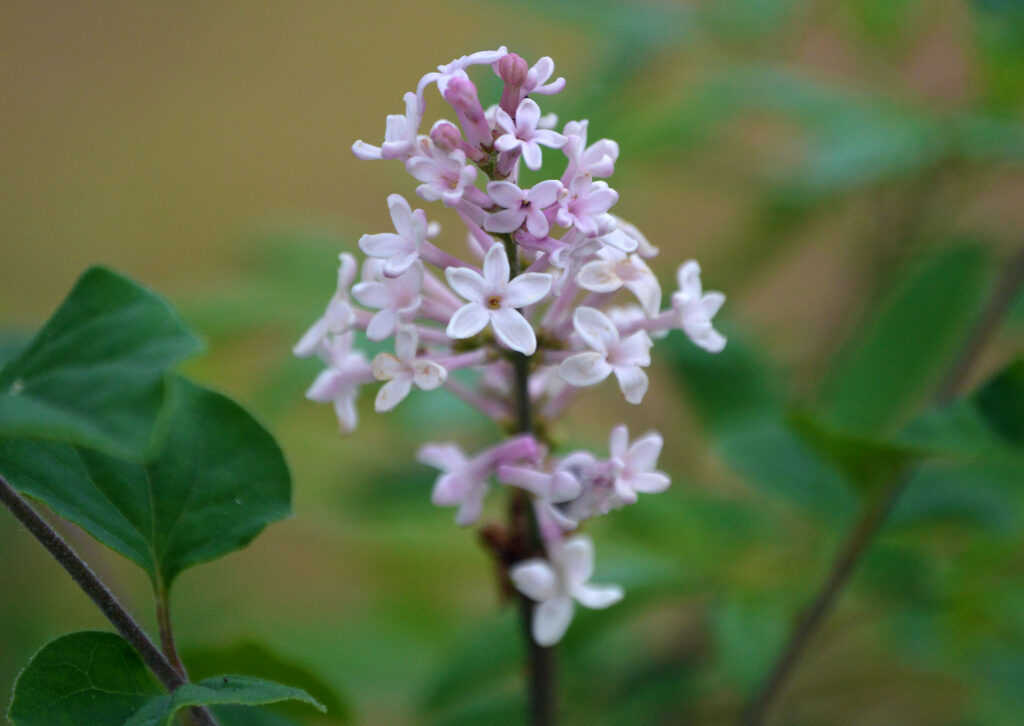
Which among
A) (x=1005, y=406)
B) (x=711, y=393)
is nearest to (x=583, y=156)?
(x=1005, y=406)

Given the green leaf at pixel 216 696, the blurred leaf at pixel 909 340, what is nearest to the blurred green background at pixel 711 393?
the blurred leaf at pixel 909 340

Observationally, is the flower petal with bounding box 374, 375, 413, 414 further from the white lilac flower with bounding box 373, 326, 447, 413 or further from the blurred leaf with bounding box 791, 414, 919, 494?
the blurred leaf with bounding box 791, 414, 919, 494

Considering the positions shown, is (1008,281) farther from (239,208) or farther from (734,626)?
(239,208)

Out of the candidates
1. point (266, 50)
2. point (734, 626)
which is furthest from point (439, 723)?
point (266, 50)

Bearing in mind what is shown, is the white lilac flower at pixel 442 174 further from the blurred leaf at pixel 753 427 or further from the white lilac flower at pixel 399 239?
the blurred leaf at pixel 753 427

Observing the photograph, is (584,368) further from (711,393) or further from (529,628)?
(711,393)

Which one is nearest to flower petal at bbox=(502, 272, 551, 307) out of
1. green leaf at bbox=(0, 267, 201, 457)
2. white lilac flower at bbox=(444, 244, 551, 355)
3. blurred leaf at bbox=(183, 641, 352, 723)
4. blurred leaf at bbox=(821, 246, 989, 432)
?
white lilac flower at bbox=(444, 244, 551, 355)
